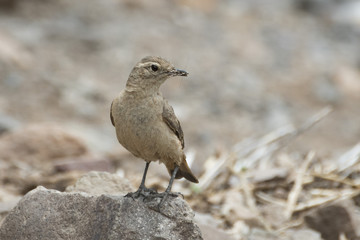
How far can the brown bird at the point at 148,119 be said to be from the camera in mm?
4961

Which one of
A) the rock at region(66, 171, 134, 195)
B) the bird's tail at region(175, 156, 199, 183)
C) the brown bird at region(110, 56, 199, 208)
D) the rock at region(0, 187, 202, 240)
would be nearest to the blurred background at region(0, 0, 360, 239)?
the rock at region(66, 171, 134, 195)

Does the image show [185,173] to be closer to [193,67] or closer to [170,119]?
[170,119]

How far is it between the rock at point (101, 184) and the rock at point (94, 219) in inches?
32.7

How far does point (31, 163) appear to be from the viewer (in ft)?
28.2

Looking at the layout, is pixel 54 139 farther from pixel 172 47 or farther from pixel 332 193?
pixel 172 47

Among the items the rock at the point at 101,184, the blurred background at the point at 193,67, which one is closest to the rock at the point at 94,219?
the rock at the point at 101,184

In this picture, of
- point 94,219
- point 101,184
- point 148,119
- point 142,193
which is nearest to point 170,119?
point 148,119

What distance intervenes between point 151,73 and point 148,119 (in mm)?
418

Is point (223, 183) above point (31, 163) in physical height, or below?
below

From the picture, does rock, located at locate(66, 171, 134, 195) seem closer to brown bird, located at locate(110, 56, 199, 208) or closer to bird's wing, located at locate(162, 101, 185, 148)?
brown bird, located at locate(110, 56, 199, 208)

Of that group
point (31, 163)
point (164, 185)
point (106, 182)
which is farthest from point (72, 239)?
point (31, 163)

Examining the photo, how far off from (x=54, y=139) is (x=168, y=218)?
431 centimetres

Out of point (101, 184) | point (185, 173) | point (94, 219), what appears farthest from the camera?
point (101, 184)

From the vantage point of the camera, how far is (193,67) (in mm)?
14938
